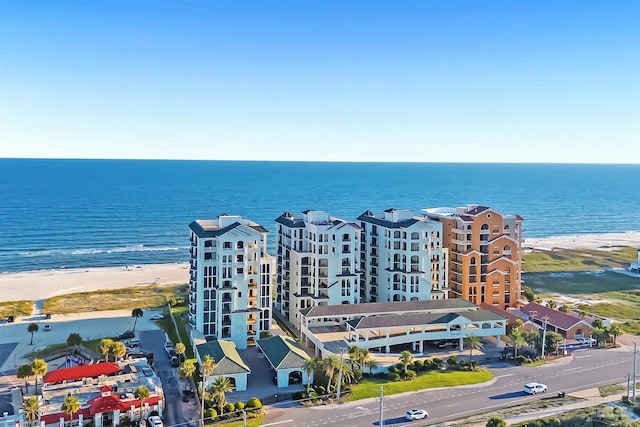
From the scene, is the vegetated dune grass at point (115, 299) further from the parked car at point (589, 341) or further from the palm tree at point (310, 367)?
the parked car at point (589, 341)

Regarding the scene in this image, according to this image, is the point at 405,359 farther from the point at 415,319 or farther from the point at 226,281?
the point at 226,281

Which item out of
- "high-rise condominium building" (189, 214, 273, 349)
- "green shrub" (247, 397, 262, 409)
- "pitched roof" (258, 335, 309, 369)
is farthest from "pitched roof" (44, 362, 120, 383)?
"pitched roof" (258, 335, 309, 369)

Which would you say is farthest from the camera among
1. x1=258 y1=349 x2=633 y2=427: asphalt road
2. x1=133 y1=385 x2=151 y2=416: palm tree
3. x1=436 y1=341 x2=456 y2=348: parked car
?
x1=436 y1=341 x2=456 y2=348: parked car

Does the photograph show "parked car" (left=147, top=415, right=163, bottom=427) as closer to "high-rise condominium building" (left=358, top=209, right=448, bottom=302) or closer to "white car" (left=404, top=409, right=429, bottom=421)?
"white car" (left=404, top=409, right=429, bottom=421)

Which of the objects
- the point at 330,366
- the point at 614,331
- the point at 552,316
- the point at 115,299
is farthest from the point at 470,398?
the point at 115,299

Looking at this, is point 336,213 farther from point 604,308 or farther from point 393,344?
point 393,344

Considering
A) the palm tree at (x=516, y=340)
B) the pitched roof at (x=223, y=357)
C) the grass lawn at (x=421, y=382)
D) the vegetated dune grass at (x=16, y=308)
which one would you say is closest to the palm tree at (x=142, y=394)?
the pitched roof at (x=223, y=357)

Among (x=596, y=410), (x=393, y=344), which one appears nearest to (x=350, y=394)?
(x=393, y=344)
